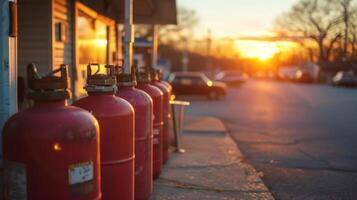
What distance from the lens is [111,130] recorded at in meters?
4.46

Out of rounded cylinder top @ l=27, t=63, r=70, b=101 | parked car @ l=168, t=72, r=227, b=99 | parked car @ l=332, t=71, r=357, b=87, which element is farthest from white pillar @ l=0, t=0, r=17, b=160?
parked car @ l=332, t=71, r=357, b=87

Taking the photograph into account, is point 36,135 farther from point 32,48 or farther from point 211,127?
point 211,127

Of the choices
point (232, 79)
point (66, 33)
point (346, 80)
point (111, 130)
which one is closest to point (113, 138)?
point (111, 130)

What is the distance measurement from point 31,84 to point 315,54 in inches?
3547

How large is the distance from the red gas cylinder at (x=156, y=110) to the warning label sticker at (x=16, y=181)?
3349 mm

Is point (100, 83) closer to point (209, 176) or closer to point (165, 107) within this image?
point (165, 107)

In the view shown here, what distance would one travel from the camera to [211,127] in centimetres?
1420

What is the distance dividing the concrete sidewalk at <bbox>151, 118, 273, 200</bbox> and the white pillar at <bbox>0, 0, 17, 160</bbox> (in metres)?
2.61

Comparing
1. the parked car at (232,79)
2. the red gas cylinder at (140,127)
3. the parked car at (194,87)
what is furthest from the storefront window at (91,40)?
the parked car at (232,79)

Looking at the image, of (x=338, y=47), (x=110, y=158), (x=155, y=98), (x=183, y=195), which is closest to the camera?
(x=110, y=158)

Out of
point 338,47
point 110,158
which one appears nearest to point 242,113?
point 110,158

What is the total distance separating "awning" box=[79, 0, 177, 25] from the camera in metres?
11.5

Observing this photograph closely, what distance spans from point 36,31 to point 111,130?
14.5 feet

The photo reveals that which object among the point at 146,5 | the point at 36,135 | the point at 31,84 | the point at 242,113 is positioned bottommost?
the point at 242,113
